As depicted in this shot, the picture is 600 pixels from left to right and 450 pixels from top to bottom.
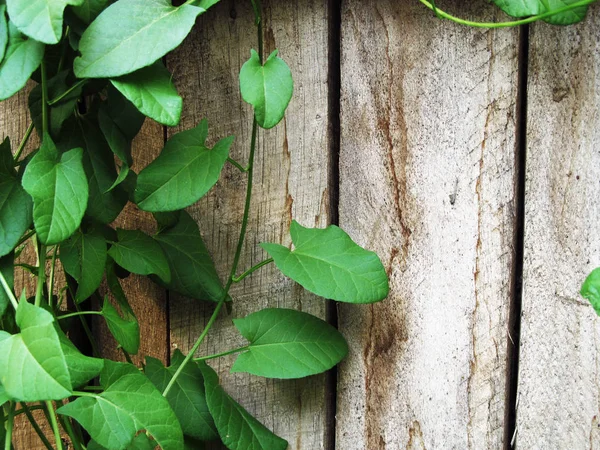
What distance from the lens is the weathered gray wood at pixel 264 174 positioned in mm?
996

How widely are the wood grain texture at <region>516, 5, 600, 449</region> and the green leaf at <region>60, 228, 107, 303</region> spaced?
0.51 meters

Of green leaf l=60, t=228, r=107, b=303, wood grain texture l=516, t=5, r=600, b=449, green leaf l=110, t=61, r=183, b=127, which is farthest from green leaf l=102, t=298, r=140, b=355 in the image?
wood grain texture l=516, t=5, r=600, b=449

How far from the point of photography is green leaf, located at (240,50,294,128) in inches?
32.5

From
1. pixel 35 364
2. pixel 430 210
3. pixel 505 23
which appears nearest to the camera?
pixel 35 364

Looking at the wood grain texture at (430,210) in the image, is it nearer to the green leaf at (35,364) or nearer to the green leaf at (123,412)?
the green leaf at (123,412)

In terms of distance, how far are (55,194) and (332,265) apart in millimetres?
326

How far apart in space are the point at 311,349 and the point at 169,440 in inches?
8.4

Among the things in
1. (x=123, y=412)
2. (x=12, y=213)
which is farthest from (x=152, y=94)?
(x=123, y=412)

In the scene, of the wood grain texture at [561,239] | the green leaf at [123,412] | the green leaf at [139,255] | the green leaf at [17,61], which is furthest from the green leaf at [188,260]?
the wood grain texture at [561,239]

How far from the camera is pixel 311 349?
978mm

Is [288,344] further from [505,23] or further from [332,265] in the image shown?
[505,23]

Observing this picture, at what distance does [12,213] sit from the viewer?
0.89 metres

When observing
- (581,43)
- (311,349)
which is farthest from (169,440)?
(581,43)

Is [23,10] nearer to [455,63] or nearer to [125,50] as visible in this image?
[125,50]
